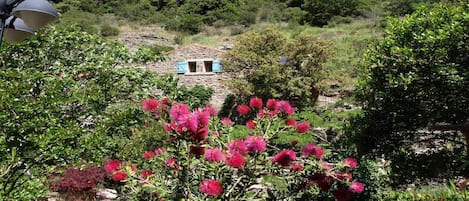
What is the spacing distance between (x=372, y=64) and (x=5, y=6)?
11.9ft

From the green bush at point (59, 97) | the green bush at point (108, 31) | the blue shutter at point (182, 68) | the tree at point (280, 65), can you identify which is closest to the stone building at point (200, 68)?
the blue shutter at point (182, 68)

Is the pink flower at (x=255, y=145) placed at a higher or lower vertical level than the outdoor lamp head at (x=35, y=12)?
lower

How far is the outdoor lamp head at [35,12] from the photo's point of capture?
3141 millimetres

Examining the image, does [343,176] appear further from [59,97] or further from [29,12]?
[59,97]

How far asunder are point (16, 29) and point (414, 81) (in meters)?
3.84

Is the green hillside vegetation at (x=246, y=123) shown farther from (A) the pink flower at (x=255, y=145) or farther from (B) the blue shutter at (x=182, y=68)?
(B) the blue shutter at (x=182, y=68)

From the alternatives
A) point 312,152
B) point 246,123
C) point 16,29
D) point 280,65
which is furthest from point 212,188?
point 280,65

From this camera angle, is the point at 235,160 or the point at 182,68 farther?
the point at 182,68

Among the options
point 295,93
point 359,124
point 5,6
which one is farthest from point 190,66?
point 5,6

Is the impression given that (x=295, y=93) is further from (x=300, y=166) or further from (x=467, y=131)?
(x=300, y=166)

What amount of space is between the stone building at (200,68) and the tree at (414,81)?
38.9 ft

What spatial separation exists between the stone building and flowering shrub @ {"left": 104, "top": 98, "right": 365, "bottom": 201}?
13638mm

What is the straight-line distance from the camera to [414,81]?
4.86 metres

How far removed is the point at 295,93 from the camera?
569 inches
